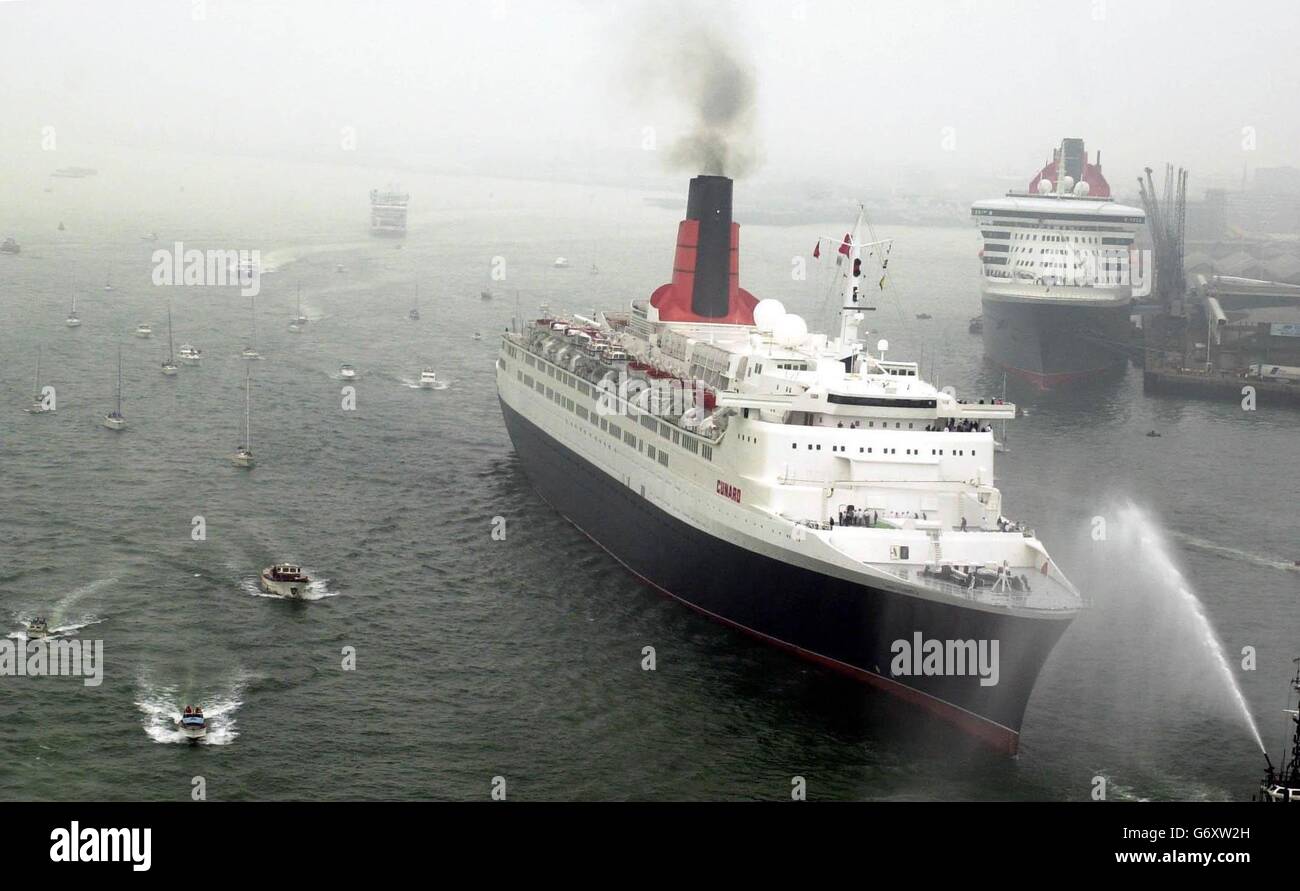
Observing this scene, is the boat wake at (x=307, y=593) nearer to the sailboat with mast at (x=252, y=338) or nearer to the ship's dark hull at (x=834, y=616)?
the ship's dark hull at (x=834, y=616)

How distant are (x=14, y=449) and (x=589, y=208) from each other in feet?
437

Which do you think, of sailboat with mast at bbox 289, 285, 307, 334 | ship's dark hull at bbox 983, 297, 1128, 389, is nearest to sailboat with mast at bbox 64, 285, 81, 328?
sailboat with mast at bbox 289, 285, 307, 334

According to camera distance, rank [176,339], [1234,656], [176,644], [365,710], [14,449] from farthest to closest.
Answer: [176,339] < [14,449] < [1234,656] < [176,644] < [365,710]

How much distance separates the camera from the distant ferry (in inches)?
6176

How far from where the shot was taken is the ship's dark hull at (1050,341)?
104500 millimetres

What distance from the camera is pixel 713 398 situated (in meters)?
50.7

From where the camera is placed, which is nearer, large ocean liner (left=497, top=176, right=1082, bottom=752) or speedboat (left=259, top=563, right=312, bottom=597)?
large ocean liner (left=497, top=176, right=1082, bottom=752)

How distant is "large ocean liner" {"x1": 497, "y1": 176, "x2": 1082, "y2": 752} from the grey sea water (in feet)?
4.07

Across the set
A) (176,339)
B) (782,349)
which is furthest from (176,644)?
(176,339)

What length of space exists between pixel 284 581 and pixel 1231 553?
110ft

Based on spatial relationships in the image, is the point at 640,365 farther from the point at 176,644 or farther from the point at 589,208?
the point at 589,208

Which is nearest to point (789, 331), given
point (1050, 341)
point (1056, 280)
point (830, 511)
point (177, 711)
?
point (830, 511)

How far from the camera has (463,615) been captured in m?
48.1

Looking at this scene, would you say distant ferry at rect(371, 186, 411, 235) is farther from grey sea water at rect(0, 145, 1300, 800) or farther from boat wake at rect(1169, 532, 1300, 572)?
boat wake at rect(1169, 532, 1300, 572)
